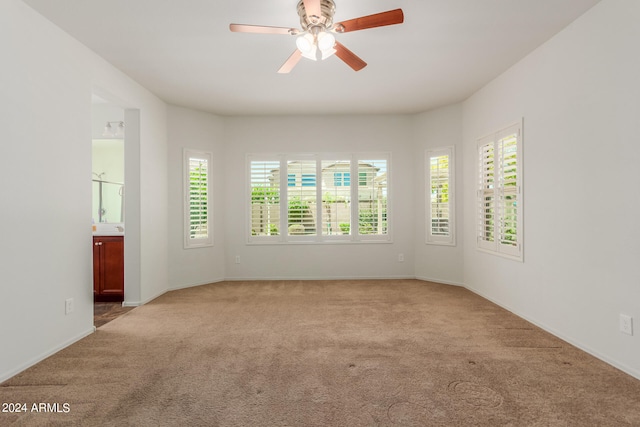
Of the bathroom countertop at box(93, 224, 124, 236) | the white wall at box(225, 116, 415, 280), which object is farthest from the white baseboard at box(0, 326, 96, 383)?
the white wall at box(225, 116, 415, 280)

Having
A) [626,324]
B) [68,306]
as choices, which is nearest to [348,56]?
[626,324]

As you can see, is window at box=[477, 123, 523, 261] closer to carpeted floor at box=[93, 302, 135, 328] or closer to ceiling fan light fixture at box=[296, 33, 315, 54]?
ceiling fan light fixture at box=[296, 33, 315, 54]

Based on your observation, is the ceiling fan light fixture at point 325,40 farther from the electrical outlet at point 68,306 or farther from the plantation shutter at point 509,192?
the electrical outlet at point 68,306

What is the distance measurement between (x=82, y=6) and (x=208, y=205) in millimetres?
3215

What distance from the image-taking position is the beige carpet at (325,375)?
194 cm

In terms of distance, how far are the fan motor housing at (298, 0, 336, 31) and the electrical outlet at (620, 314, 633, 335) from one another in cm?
304

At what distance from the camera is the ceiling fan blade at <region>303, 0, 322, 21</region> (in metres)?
2.24

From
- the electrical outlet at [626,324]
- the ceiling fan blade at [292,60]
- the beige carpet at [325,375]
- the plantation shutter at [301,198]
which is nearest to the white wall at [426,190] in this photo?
the beige carpet at [325,375]

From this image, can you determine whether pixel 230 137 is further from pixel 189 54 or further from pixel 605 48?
pixel 605 48

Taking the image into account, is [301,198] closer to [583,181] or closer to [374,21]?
[374,21]

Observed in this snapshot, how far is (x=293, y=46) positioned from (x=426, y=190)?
128 inches

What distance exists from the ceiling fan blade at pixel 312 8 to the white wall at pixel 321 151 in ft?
11.1

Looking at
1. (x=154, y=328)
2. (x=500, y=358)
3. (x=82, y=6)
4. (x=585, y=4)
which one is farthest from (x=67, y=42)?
(x=500, y=358)

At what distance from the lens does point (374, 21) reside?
7.70ft
